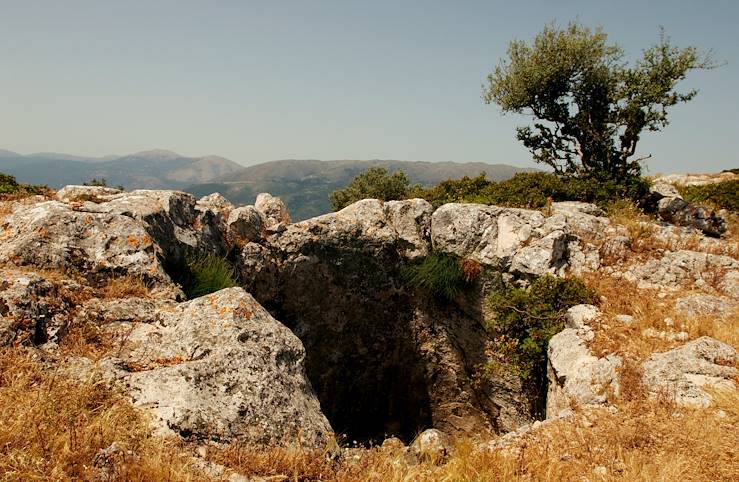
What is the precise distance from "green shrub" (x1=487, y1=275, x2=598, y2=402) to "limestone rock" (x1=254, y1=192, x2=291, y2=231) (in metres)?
7.53

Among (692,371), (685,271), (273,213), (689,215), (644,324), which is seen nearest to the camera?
(692,371)

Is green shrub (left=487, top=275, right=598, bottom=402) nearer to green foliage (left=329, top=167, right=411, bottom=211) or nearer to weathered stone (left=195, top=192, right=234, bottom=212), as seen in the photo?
weathered stone (left=195, top=192, right=234, bottom=212)

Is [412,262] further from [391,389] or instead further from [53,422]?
[53,422]

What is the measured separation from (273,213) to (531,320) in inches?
366

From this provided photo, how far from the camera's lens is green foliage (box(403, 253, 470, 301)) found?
15133 millimetres

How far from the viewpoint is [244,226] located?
1373 centimetres

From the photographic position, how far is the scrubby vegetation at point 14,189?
1160cm

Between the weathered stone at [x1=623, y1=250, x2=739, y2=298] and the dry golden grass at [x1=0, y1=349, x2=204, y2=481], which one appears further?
the weathered stone at [x1=623, y1=250, x2=739, y2=298]

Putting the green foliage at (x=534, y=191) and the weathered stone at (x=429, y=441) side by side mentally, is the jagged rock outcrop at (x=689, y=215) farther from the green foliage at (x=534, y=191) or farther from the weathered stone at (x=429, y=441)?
the weathered stone at (x=429, y=441)

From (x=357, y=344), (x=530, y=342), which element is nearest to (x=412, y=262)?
(x=357, y=344)

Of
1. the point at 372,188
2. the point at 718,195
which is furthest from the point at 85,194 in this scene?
the point at 718,195

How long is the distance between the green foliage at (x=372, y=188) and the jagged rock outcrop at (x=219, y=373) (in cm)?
2593

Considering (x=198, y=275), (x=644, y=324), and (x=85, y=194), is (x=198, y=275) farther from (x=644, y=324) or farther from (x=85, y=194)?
(x=644, y=324)

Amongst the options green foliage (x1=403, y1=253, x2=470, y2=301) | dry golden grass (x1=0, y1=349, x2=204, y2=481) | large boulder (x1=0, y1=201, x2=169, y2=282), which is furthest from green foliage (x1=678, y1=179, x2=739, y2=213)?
dry golden grass (x1=0, y1=349, x2=204, y2=481)
